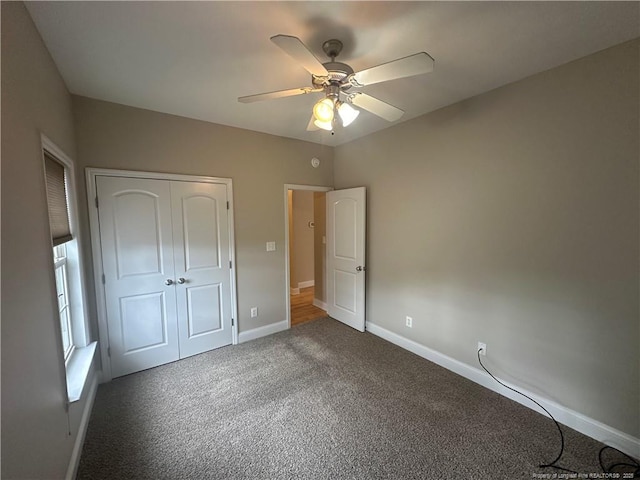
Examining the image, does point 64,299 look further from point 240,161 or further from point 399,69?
point 399,69

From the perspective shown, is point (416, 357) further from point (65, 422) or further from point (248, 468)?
point (65, 422)

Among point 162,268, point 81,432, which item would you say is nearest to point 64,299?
point 162,268

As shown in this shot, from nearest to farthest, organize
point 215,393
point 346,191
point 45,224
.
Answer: point 45,224 → point 215,393 → point 346,191

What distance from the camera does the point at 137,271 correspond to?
259 cm

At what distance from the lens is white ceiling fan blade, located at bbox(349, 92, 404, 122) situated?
5.74ft

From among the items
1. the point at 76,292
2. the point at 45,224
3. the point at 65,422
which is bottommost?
the point at 65,422

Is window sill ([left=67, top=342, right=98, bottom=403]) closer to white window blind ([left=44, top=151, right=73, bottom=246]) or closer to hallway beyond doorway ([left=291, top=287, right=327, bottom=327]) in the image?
white window blind ([left=44, top=151, right=73, bottom=246])

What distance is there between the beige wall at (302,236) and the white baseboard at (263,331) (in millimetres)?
2031

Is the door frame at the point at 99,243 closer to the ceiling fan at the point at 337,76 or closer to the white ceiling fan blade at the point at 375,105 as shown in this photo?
the ceiling fan at the point at 337,76

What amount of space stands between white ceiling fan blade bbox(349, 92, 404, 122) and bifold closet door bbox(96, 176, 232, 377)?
184 centimetres

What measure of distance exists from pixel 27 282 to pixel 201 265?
68.5 inches

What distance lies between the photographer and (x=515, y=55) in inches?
69.3

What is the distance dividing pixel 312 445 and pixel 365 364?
3.64ft

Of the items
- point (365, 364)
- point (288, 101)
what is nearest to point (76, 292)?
point (288, 101)
